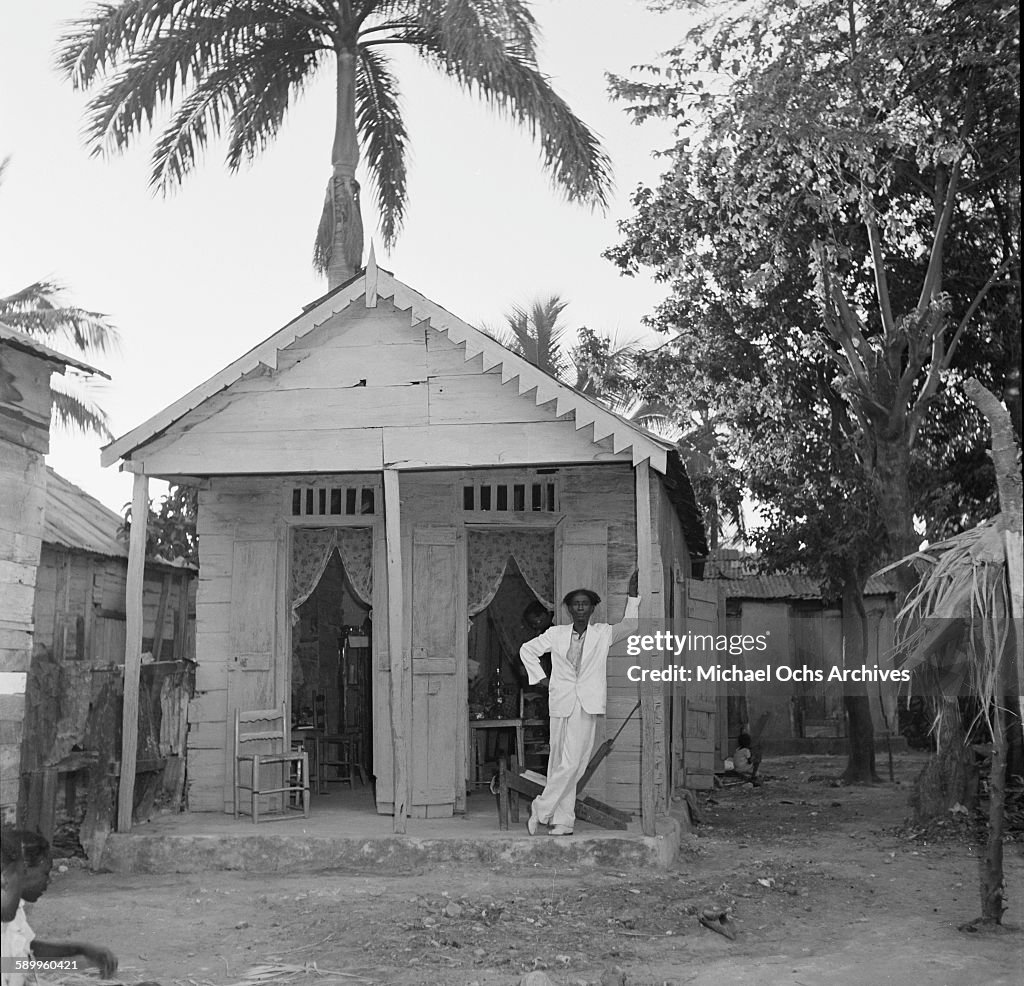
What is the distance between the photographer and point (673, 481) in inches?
437

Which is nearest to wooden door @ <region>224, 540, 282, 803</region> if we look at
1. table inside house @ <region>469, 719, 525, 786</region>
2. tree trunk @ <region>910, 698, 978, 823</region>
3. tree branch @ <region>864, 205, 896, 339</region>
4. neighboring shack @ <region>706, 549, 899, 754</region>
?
table inside house @ <region>469, 719, 525, 786</region>

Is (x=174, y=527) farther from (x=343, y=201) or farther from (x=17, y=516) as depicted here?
(x=17, y=516)

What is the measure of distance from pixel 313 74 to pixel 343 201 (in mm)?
2270

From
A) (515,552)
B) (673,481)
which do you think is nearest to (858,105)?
(673,481)

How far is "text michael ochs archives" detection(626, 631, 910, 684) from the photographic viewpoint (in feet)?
34.0

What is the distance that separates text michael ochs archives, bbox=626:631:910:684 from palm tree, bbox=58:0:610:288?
243 inches

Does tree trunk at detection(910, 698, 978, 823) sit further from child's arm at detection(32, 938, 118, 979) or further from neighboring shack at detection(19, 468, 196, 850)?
child's arm at detection(32, 938, 118, 979)

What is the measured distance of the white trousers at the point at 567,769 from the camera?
31.5 ft

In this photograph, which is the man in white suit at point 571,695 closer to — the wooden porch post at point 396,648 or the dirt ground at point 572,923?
the dirt ground at point 572,923

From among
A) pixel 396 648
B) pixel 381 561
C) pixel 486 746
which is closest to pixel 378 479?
pixel 381 561

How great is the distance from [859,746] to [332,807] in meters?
8.19

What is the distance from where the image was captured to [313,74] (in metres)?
17.7

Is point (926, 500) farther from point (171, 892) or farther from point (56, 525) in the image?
point (56, 525)

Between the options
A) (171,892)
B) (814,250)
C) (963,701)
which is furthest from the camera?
(814,250)
